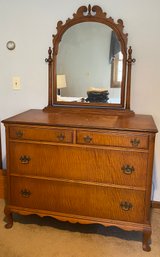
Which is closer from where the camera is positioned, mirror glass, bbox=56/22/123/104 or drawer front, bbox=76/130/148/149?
drawer front, bbox=76/130/148/149

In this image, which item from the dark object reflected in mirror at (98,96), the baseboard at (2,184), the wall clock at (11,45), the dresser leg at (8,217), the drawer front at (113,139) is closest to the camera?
the drawer front at (113,139)

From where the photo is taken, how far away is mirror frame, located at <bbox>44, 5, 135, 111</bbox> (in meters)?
2.19

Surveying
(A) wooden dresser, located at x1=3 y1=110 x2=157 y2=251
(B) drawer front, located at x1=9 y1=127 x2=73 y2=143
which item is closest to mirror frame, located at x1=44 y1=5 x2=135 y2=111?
(A) wooden dresser, located at x1=3 y1=110 x2=157 y2=251

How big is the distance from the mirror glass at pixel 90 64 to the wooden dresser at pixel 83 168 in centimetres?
31

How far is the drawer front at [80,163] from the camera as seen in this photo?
6.09 feet

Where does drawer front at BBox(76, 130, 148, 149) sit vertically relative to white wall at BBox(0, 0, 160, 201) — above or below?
below

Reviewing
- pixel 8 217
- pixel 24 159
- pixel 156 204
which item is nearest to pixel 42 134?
pixel 24 159

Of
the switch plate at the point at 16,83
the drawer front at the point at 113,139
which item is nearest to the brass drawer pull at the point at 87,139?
the drawer front at the point at 113,139

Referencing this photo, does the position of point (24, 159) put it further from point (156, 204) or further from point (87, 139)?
point (156, 204)

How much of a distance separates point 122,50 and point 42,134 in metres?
0.97

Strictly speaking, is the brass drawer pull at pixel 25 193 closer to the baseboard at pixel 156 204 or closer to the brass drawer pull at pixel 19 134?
the brass drawer pull at pixel 19 134

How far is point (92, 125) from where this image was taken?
1.88 meters

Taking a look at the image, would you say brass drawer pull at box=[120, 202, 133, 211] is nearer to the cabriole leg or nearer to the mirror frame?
the cabriole leg

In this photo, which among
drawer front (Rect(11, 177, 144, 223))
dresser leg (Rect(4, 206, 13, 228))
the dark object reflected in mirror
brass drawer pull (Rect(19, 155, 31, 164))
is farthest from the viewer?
the dark object reflected in mirror
